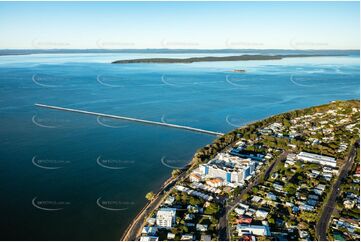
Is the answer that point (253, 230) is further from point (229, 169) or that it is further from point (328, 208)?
point (229, 169)

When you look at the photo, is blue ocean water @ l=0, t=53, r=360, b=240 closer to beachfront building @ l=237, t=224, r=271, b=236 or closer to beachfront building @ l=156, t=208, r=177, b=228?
beachfront building @ l=156, t=208, r=177, b=228

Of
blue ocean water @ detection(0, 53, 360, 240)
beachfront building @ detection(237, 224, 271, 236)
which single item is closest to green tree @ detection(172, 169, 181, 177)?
blue ocean water @ detection(0, 53, 360, 240)

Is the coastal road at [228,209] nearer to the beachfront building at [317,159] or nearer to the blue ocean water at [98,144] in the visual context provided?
the beachfront building at [317,159]

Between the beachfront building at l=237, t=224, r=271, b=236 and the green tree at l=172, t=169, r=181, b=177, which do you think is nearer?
the beachfront building at l=237, t=224, r=271, b=236

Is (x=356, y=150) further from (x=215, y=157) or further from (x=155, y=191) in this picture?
(x=155, y=191)

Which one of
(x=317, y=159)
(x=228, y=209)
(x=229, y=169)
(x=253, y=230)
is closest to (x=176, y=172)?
(x=229, y=169)

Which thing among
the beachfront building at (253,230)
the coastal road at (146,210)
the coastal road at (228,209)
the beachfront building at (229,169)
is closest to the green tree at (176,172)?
the coastal road at (146,210)
